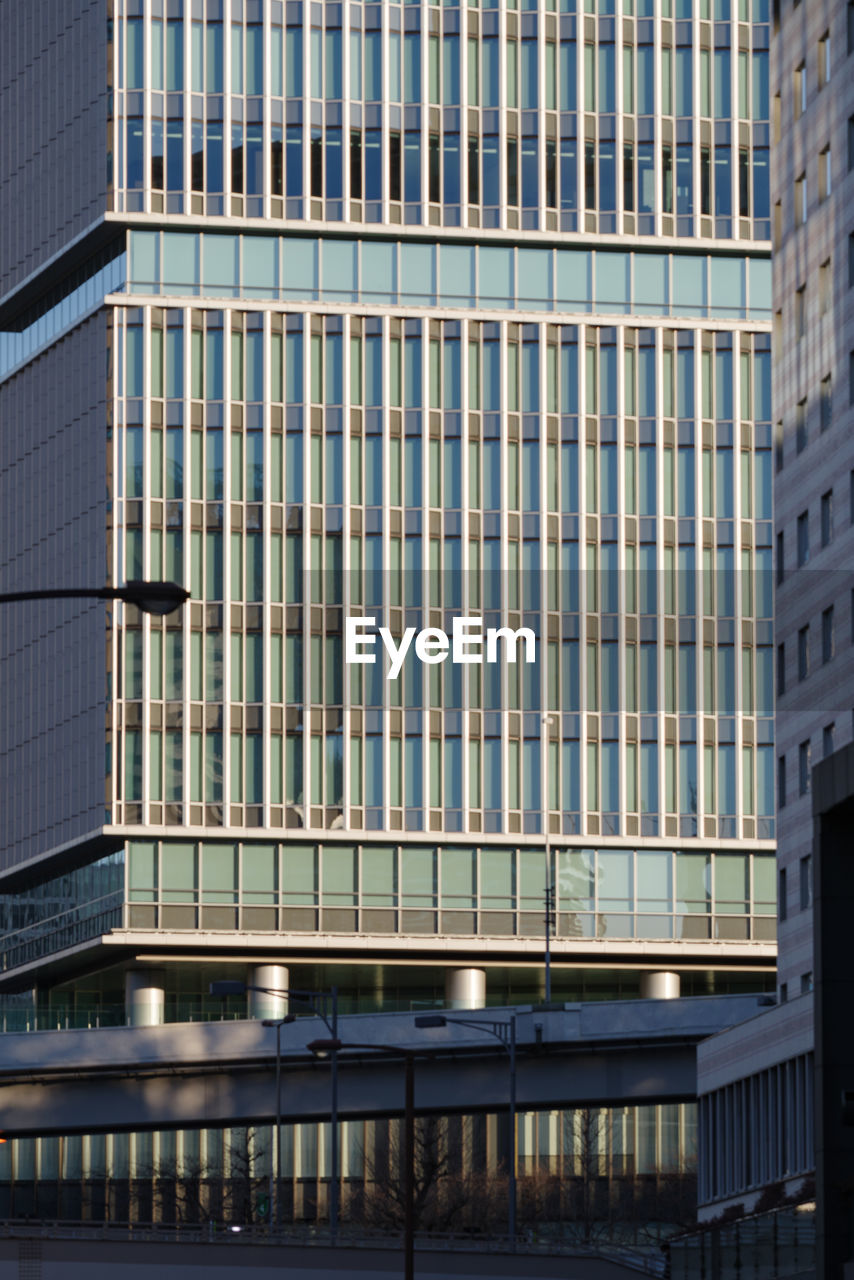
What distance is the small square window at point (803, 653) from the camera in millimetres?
89375

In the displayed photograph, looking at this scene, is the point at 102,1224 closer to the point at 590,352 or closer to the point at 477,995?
the point at 477,995

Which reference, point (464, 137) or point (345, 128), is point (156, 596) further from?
point (464, 137)

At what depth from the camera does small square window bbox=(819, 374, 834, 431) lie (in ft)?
290

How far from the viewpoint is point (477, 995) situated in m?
130

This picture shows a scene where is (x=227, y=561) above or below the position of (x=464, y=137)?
below

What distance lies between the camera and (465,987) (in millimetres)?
130125

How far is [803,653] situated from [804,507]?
4.65 metres

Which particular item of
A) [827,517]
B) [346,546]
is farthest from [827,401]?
[346,546]

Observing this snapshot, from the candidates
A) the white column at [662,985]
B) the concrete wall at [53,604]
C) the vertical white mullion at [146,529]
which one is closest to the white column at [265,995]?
the vertical white mullion at [146,529]

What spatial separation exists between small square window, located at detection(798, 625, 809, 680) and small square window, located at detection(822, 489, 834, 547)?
9.37 feet

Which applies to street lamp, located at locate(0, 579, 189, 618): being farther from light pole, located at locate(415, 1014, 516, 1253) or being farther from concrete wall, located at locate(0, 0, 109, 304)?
concrete wall, located at locate(0, 0, 109, 304)

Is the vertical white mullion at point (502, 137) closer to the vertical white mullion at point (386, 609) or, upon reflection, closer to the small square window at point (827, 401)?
the vertical white mullion at point (386, 609)

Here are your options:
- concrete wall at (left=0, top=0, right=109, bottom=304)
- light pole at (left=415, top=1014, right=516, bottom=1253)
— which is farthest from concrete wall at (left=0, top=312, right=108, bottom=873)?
light pole at (left=415, top=1014, right=516, bottom=1253)

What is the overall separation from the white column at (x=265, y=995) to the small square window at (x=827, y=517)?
127 feet
